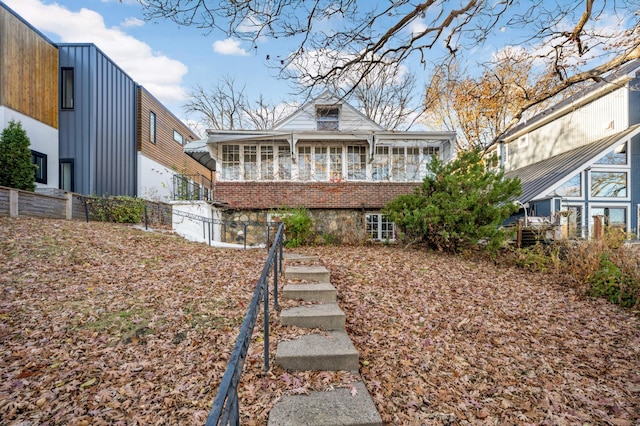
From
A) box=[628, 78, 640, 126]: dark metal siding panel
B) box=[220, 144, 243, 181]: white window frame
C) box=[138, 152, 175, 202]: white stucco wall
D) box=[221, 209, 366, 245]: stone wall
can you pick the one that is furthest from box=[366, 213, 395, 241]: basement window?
box=[628, 78, 640, 126]: dark metal siding panel

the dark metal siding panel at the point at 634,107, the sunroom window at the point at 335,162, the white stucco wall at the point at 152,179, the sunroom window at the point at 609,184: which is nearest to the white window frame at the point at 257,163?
the sunroom window at the point at 335,162

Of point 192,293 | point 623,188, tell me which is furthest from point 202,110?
point 623,188

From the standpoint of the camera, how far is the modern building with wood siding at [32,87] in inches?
343

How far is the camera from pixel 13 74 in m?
8.94

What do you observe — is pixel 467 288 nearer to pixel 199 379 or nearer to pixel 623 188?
pixel 199 379

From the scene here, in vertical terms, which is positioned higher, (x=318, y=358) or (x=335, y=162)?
(x=335, y=162)

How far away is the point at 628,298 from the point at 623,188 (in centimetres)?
1032

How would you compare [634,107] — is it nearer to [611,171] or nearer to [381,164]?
[611,171]

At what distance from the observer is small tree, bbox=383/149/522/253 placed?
Result: 262 inches

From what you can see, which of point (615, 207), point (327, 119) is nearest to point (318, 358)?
point (327, 119)

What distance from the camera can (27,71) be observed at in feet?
31.0

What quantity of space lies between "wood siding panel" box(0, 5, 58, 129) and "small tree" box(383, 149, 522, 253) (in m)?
11.9

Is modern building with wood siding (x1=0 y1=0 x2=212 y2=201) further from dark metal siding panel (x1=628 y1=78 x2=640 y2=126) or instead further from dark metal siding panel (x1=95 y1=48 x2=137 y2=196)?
Answer: dark metal siding panel (x1=628 y1=78 x2=640 y2=126)

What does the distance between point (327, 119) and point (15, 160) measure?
1012 cm
